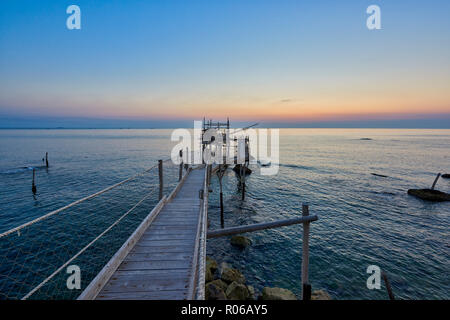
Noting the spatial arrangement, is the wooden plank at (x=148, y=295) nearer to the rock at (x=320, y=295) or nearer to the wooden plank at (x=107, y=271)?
the wooden plank at (x=107, y=271)

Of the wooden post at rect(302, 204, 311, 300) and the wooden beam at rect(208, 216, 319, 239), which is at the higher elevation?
the wooden beam at rect(208, 216, 319, 239)

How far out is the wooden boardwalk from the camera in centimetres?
378

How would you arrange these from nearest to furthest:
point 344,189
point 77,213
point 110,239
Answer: point 110,239 → point 77,213 → point 344,189

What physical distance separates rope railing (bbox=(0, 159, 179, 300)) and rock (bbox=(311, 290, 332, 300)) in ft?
26.2

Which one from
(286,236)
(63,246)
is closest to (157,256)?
(63,246)

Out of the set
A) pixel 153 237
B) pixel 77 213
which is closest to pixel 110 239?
pixel 77 213

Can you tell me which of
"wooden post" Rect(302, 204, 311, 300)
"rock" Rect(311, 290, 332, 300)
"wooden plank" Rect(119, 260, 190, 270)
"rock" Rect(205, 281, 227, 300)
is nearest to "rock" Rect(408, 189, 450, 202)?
"rock" Rect(311, 290, 332, 300)

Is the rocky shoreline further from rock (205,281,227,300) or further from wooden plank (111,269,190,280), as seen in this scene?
wooden plank (111,269,190,280)

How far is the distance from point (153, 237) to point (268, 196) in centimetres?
1754

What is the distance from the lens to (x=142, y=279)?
4.12 m

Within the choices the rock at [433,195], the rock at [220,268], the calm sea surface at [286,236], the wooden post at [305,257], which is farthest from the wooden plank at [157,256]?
the rock at [433,195]

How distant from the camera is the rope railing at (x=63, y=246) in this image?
8.75 metres

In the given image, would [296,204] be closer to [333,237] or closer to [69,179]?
[333,237]
